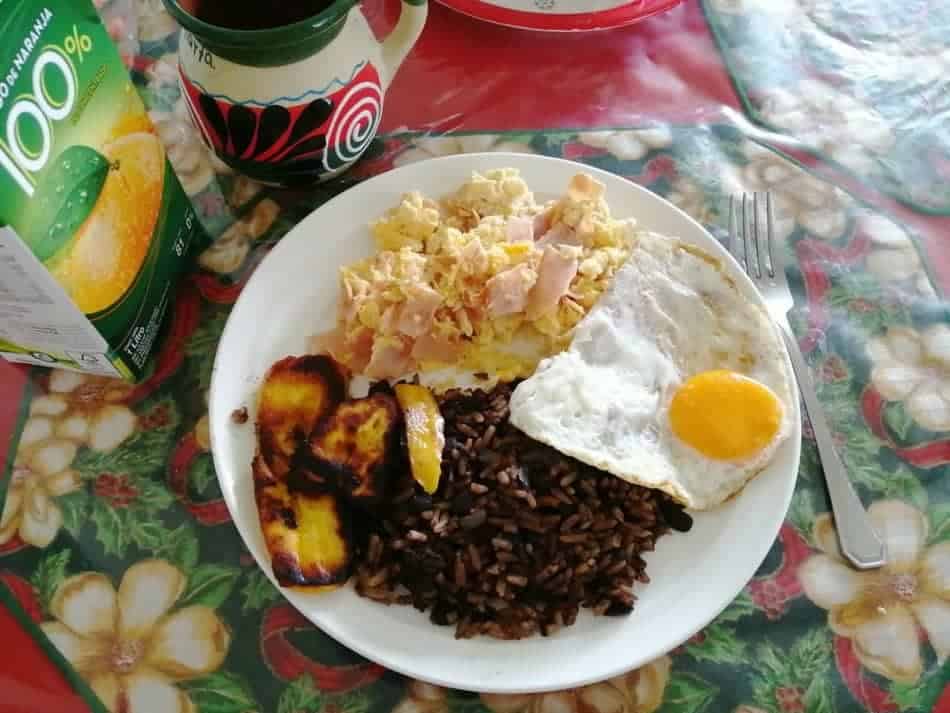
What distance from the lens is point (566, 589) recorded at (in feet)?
4.57

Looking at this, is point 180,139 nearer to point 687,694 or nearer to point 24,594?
point 24,594

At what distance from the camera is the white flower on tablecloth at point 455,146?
6.81 ft

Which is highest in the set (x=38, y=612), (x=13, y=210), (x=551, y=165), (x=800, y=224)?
(x=13, y=210)

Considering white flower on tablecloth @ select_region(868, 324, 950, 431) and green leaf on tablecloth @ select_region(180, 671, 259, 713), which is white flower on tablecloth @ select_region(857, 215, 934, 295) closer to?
white flower on tablecloth @ select_region(868, 324, 950, 431)

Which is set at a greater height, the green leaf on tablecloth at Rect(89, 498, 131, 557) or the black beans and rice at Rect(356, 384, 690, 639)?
the green leaf on tablecloth at Rect(89, 498, 131, 557)

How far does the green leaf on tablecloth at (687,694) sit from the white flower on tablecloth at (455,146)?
1.32m

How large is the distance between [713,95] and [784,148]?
0.25 m

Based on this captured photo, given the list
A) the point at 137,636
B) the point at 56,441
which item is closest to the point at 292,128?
the point at 56,441

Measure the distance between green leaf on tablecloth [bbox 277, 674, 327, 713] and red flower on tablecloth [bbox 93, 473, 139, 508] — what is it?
51 centimetres

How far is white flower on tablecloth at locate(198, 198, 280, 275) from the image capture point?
1889 millimetres

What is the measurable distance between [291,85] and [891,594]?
1.56 meters

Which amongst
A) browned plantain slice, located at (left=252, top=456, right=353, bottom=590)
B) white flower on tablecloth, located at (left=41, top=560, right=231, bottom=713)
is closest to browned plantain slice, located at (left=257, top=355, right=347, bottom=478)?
browned plantain slice, located at (left=252, top=456, right=353, bottom=590)

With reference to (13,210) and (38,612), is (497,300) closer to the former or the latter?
(13,210)

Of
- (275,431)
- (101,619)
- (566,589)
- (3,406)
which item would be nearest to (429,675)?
(566,589)
